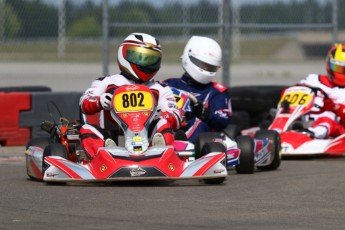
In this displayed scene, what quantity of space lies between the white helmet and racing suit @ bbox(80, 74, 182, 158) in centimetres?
139

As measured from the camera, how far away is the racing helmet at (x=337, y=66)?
13.0 m

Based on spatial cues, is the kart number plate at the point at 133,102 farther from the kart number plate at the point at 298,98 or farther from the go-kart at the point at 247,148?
the kart number plate at the point at 298,98

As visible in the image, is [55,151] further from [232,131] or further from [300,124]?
[300,124]

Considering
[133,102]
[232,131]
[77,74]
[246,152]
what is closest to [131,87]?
[133,102]

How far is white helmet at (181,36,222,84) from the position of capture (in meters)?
11.5

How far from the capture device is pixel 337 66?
42.7 feet

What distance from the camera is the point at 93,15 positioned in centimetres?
1591

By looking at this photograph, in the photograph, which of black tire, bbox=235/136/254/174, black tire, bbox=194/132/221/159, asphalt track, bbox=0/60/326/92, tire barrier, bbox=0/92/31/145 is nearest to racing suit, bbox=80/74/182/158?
black tire, bbox=194/132/221/159

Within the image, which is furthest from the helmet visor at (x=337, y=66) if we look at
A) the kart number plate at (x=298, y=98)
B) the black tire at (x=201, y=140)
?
the black tire at (x=201, y=140)

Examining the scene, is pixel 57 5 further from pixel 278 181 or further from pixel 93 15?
pixel 278 181

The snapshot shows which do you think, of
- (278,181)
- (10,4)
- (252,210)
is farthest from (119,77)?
(10,4)

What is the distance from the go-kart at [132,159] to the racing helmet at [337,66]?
373 cm

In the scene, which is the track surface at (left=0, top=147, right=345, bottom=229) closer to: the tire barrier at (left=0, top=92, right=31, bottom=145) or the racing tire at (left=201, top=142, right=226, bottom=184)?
the racing tire at (left=201, top=142, right=226, bottom=184)

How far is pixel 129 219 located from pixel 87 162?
2.28 m
